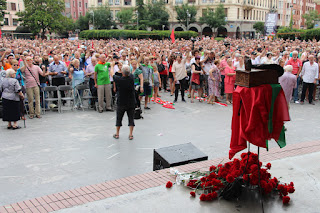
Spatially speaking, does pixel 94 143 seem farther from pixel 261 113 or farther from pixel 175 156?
pixel 261 113

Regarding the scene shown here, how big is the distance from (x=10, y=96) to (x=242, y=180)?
273 inches

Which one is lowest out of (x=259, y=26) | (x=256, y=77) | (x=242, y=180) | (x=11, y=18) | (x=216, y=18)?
(x=242, y=180)

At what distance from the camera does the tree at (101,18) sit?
68.8m

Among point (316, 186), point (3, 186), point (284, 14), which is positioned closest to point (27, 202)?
point (3, 186)

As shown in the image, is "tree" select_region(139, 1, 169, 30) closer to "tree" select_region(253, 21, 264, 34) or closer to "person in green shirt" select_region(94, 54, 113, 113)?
"tree" select_region(253, 21, 264, 34)

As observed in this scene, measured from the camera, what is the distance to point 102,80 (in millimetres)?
11562

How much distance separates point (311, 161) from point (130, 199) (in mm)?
3548

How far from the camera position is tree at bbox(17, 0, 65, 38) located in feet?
194

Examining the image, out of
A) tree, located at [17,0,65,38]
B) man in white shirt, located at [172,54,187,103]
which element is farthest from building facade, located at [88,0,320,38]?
man in white shirt, located at [172,54,187,103]

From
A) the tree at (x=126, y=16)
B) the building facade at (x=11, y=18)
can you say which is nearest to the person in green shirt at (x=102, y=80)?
the tree at (x=126, y=16)

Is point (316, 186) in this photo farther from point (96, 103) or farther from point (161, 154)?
point (96, 103)

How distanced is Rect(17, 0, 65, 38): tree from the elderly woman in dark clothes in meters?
53.6

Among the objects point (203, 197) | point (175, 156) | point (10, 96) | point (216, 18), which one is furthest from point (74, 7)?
point (203, 197)

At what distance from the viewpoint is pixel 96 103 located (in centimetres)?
1202
